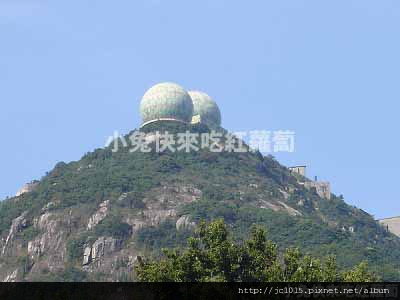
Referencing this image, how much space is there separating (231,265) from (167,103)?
73.2 m

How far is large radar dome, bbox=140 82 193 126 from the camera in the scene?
366ft

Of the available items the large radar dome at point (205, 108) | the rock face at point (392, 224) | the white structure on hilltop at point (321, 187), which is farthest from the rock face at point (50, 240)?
the rock face at point (392, 224)

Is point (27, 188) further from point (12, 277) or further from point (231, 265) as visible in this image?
point (231, 265)

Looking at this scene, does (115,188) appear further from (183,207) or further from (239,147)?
(239,147)

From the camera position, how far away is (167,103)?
368ft

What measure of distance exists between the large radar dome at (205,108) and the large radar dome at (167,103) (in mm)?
2532

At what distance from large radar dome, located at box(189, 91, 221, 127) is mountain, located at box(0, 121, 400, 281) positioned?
3.13m

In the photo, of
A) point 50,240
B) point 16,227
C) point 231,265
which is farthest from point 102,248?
point 231,265

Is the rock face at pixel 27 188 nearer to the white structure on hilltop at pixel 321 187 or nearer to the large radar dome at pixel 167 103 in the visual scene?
the large radar dome at pixel 167 103

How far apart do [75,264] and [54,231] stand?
5.85 meters

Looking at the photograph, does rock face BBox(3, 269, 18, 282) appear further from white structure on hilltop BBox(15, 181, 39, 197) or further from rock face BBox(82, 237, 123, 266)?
white structure on hilltop BBox(15, 181, 39, 197)

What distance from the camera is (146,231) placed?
325 feet

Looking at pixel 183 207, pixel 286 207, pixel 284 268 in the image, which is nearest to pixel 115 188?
pixel 183 207

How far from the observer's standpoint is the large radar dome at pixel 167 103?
111438 millimetres
